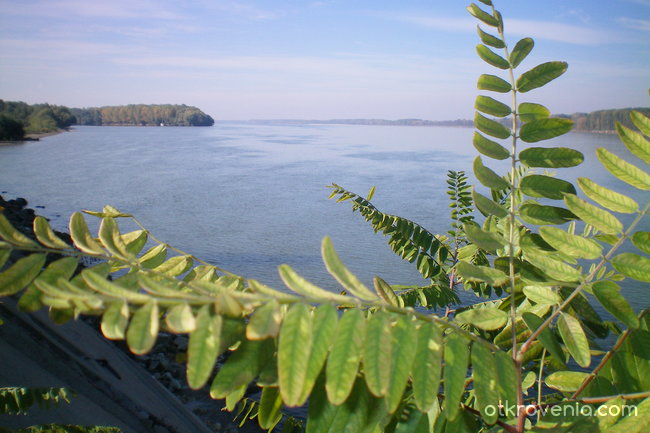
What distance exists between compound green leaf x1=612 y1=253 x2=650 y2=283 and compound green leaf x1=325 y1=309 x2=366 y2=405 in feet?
2.08

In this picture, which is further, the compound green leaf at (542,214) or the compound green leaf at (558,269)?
the compound green leaf at (542,214)

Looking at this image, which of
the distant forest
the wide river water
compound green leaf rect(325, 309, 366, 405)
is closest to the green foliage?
compound green leaf rect(325, 309, 366, 405)

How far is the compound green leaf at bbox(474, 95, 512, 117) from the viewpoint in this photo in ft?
4.28

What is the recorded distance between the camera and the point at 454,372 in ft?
2.66

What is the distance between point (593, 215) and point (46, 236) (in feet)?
3.66

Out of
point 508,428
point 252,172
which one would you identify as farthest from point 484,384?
point 252,172

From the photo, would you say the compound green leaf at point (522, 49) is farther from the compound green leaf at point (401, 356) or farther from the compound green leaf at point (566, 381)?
the compound green leaf at point (401, 356)

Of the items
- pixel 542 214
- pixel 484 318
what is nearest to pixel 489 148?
pixel 542 214

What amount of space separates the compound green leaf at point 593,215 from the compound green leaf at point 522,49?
0.46 metres

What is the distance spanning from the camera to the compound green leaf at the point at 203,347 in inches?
24.6

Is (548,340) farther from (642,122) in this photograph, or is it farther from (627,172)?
(642,122)

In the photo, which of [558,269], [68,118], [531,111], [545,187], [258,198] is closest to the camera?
[558,269]

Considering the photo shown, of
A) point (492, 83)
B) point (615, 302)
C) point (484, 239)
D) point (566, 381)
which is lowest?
point (566, 381)

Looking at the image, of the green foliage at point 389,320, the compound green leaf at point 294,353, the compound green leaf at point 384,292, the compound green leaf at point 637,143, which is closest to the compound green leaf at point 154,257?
the green foliage at point 389,320
